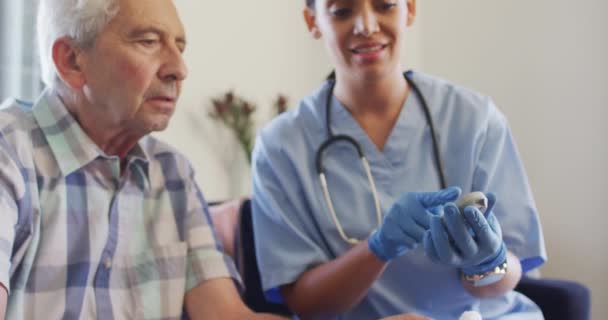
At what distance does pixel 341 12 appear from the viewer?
1.06 metres

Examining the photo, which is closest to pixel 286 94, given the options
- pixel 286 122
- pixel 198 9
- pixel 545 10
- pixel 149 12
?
pixel 198 9

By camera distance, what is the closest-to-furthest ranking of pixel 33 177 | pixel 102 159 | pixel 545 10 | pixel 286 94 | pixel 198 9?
pixel 33 177 < pixel 102 159 < pixel 545 10 < pixel 198 9 < pixel 286 94

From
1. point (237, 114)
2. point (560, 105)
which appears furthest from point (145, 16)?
point (237, 114)

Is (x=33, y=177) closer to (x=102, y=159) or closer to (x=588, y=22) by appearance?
(x=102, y=159)

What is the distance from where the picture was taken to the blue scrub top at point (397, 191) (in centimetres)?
103

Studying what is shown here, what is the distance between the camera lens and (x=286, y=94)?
2.64m

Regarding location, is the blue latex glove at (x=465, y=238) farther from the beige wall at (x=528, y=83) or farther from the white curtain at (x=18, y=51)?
the white curtain at (x=18, y=51)

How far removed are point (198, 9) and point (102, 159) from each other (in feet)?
5.12

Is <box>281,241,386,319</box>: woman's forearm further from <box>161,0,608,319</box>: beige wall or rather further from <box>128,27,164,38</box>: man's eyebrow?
<box>161,0,608,319</box>: beige wall

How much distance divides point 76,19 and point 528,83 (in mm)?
1445

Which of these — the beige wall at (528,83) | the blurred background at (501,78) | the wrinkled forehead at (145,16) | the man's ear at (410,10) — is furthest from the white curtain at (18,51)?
the man's ear at (410,10)

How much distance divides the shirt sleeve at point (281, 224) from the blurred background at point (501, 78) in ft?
3.30

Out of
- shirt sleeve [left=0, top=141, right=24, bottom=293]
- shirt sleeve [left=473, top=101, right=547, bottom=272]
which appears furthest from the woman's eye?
shirt sleeve [left=0, top=141, right=24, bottom=293]

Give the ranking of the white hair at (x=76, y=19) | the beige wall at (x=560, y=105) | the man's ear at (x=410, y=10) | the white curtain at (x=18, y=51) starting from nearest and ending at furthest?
1. the white hair at (x=76, y=19)
2. the man's ear at (x=410, y=10)
3. the beige wall at (x=560, y=105)
4. the white curtain at (x=18, y=51)
